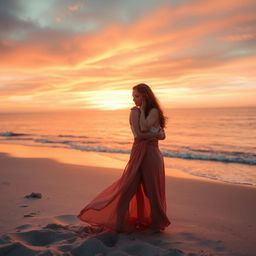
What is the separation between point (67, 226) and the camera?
4.78m

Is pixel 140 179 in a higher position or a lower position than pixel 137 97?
lower

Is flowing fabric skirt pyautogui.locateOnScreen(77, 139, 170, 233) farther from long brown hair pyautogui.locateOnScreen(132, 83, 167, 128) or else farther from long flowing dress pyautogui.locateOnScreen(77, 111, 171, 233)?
long brown hair pyautogui.locateOnScreen(132, 83, 167, 128)

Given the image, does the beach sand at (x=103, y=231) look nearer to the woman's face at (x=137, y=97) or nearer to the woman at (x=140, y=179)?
the woman at (x=140, y=179)

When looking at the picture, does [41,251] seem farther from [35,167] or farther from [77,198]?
[35,167]

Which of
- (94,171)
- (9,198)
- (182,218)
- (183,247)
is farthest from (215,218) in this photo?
(94,171)

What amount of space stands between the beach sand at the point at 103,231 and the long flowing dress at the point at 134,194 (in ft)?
0.53

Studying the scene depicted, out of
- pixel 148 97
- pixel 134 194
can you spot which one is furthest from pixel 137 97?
pixel 134 194

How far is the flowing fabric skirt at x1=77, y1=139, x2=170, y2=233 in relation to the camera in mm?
4574

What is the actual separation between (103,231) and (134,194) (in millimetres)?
705

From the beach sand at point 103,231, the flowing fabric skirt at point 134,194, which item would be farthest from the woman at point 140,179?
the beach sand at point 103,231

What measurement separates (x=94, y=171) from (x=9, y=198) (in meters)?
4.39

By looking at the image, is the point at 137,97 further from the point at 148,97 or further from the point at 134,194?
the point at 134,194

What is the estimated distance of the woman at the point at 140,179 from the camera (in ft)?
15.0

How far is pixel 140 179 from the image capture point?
15.4 feet
